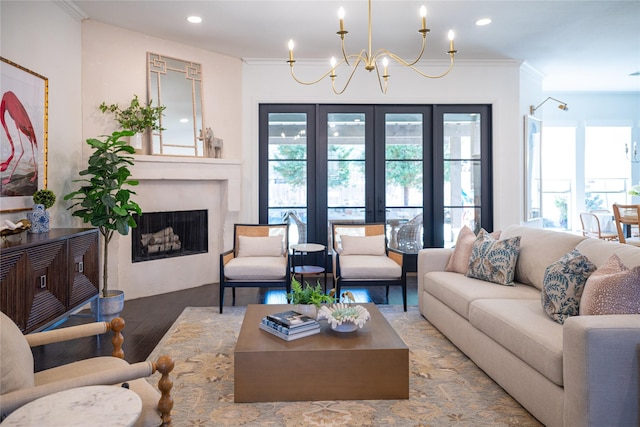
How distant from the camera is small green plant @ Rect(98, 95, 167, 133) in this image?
181 inches

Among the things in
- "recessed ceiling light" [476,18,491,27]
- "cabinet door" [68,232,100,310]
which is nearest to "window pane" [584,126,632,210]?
"recessed ceiling light" [476,18,491,27]

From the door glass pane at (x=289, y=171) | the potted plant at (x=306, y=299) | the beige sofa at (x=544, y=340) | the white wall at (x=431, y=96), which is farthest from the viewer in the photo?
the door glass pane at (x=289, y=171)

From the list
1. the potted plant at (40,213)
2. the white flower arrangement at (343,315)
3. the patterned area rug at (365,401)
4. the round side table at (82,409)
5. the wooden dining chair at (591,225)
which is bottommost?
the patterned area rug at (365,401)

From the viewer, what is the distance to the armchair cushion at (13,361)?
57.3 inches

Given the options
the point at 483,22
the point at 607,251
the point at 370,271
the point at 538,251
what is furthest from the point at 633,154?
the point at 607,251

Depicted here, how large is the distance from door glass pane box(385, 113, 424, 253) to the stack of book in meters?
3.54

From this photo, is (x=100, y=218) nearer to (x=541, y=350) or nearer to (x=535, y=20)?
(x=541, y=350)

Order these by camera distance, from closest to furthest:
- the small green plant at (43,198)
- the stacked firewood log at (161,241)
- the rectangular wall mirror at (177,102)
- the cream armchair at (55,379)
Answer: the cream armchair at (55,379)
the small green plant at (43,198)
the rectangular wall mirror at (177,102)
the stacked firewood log at (161,241)

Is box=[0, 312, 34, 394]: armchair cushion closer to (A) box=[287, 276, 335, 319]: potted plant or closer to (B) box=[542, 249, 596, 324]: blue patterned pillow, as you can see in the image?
(A) box=[287, 276, 335, 319]: potted plant

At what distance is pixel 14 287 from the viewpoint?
263 cm

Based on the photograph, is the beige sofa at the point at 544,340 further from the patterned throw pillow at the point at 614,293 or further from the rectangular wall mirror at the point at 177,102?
the rectangular wall mirror at the point at 177,102

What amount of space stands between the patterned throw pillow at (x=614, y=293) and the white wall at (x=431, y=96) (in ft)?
13.2

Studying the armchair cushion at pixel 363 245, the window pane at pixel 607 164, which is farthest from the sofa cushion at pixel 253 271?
the window pane at pixel 607 164

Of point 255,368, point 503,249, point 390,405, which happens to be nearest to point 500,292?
point 503,249
